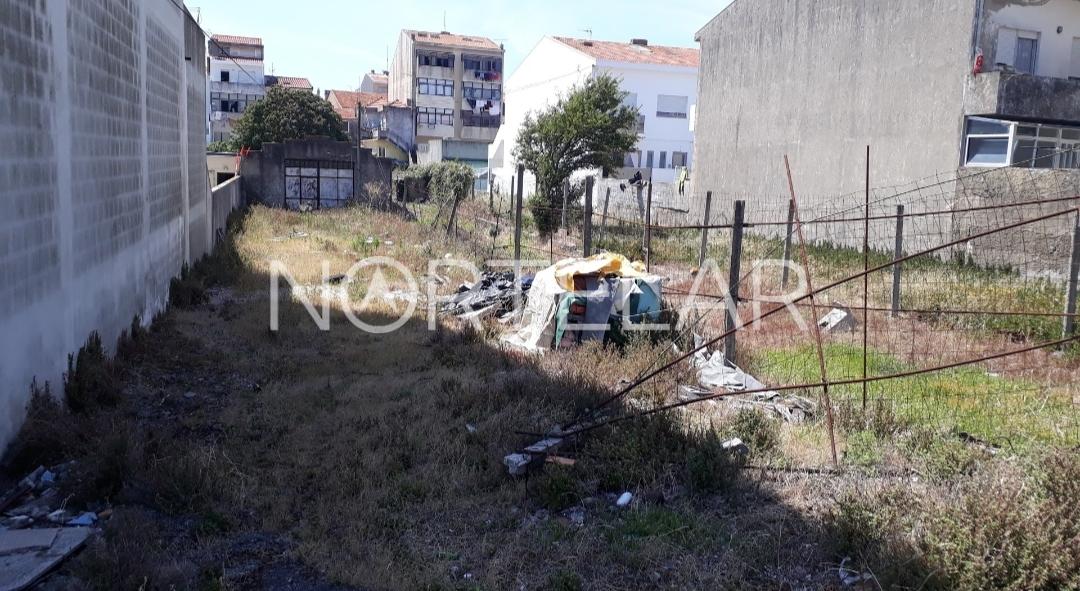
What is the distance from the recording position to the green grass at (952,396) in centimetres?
619

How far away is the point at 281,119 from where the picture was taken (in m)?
39.3

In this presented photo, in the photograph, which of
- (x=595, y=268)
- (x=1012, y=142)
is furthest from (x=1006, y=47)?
(x=595, y=268)

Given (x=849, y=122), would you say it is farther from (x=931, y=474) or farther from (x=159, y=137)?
(x=931, y=474)

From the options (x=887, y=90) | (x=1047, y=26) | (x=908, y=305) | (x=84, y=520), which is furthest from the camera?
(x=887, y=90)

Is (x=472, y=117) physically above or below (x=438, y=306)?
above

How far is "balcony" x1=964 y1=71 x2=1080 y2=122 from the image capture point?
17094 mm

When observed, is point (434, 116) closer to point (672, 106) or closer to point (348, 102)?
point (348, 102)

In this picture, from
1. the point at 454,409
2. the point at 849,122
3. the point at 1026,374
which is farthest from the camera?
the point at 849,122

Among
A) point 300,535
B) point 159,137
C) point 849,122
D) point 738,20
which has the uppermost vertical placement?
point 738,20

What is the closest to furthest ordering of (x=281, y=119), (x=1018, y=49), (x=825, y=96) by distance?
(x=1018, y=49), (x=825, y=96), (x=281, y=119)

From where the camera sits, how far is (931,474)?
514 cm

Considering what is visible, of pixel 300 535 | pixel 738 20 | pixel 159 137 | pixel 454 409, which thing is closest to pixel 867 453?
pixel 454 409

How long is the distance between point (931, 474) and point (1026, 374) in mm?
3698

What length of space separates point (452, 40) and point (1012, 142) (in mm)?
46135
